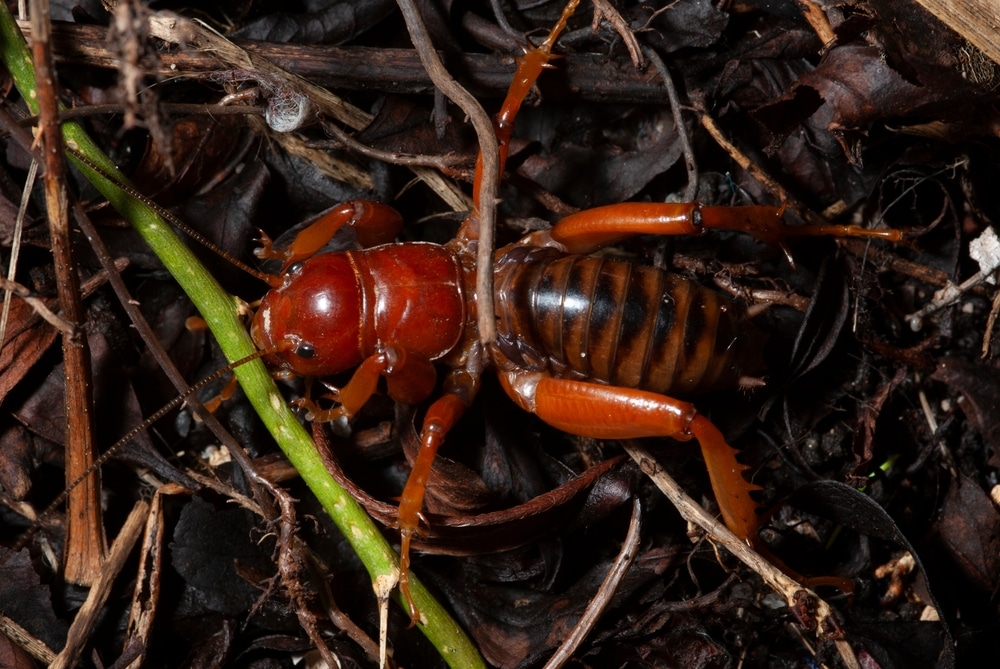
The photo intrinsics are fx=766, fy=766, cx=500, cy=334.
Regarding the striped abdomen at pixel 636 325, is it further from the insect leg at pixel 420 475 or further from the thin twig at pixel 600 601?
the thin twig at pixel 600 601

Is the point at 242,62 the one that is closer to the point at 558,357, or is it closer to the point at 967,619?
the point at 558,357

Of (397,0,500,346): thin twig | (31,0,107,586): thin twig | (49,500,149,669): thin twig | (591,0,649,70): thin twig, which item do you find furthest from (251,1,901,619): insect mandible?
(49,500,149,669): thin twig

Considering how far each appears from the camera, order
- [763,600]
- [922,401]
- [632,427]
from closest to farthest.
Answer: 1. [632,427]
2. [763,600]
3. [922,401]

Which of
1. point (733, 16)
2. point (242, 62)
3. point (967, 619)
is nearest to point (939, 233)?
point (733, 16)

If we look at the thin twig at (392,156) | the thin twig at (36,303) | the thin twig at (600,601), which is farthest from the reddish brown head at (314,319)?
the thin twig at (600,601)

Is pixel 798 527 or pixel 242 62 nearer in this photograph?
pixel 242 62

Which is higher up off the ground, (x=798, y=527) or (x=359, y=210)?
(x=359, y=210)

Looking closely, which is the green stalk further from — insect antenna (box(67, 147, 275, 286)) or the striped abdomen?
the striped abdomen
